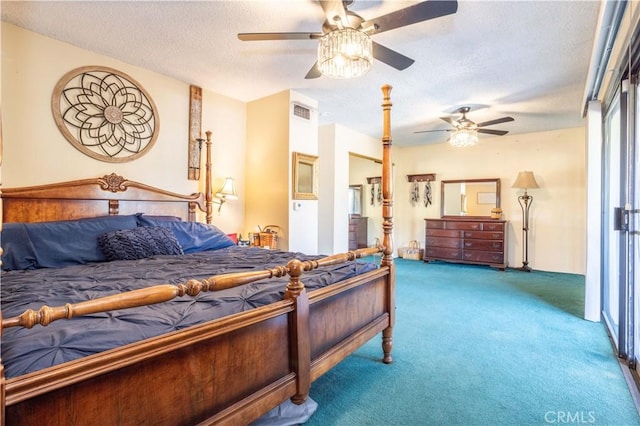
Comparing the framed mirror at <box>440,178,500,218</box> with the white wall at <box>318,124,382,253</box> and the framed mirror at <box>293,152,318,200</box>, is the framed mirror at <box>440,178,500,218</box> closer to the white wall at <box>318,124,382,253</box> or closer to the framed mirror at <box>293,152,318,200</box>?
the white wall at <box>318,124,382,253</box>

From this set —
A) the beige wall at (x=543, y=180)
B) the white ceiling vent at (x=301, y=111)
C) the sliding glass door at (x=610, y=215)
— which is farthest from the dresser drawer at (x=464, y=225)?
the white ceiling vent at (x=301, y=111)

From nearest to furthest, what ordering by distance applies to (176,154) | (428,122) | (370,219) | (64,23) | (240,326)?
(240,326)
(64,23)
(176,154)
(428,122)
(370,219)

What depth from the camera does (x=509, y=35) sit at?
106 inches

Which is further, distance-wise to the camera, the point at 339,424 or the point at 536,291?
the point at 536,291

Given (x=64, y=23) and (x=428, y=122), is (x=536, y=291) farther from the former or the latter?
(x=64, y=23)

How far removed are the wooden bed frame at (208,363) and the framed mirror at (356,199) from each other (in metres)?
6.02

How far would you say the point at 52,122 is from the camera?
9.21 ft

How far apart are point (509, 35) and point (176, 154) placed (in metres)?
3.50

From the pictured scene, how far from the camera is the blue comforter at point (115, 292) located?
3.10 feet

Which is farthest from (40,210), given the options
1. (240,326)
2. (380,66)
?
(380,66)

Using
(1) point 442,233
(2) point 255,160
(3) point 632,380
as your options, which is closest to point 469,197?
(1) point 442,233

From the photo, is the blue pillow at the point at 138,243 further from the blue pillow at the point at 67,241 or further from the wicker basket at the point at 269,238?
the wicker basket at the point at 269,238

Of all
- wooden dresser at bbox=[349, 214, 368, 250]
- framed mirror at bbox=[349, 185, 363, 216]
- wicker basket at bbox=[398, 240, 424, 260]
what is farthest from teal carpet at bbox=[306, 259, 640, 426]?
framed mirror at bbox=[349, 185, 363, 216]

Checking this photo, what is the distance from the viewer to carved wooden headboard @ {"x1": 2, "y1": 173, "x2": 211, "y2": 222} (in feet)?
8.52
